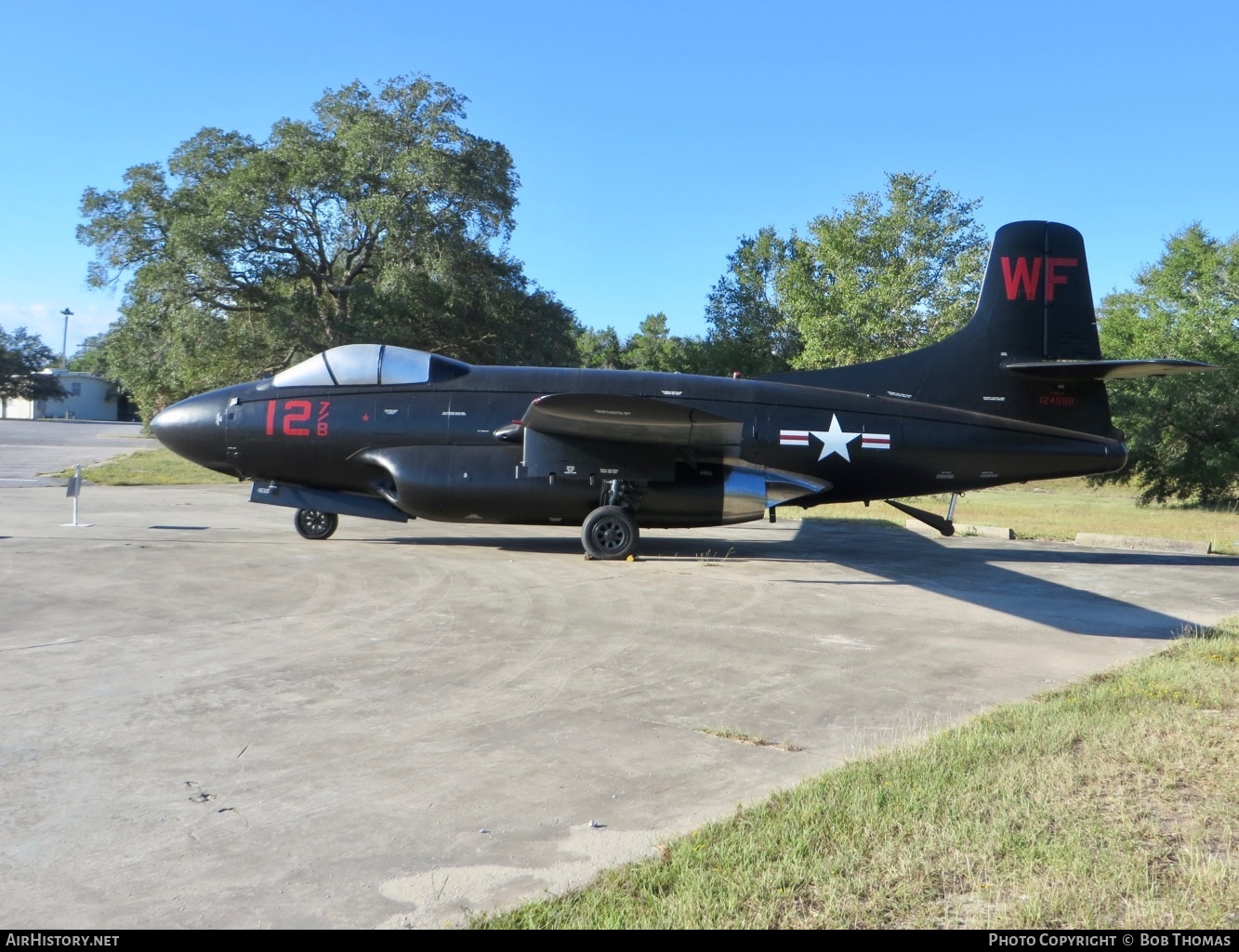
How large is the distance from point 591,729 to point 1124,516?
23.1 meters

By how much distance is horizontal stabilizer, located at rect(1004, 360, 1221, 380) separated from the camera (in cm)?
1272

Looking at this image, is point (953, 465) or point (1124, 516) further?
point (1124, 516)

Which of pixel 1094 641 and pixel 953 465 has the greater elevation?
pixel 953 465

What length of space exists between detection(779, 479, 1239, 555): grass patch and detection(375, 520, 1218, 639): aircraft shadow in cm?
219

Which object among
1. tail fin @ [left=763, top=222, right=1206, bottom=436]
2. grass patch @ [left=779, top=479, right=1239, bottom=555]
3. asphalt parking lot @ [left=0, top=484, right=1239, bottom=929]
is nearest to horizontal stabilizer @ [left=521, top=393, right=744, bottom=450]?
asphalt parking lot @ [left=0, top=484, right=1239, bottom=929]

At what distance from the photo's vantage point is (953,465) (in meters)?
13.8

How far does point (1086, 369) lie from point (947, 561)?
352 centimetres

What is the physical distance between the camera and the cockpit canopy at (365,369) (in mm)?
13531

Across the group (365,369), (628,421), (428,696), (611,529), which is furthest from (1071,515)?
(428,696)

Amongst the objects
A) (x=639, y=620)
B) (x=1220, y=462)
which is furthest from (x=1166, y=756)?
(x=1220, y=462)

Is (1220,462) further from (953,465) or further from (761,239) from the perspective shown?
(761,239)

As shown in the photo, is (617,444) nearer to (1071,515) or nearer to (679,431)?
(679,431)

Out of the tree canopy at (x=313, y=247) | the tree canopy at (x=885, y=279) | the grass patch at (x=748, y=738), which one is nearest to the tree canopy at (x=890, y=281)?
the tree canopy at (x=885, y=279)

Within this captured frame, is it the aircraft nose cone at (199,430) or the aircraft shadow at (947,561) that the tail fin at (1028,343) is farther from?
the aircraft nose cone at (199,430)
